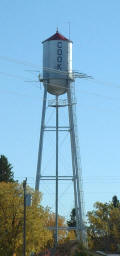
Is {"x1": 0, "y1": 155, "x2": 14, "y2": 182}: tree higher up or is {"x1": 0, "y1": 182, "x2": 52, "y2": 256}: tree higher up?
{"x1": 0, "y1": 155, "x2": 14, "y2": 182}: tree

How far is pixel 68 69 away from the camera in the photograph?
65625 mm

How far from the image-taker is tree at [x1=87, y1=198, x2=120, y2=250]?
3278 inches

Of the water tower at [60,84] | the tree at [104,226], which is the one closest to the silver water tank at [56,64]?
the water tower at [60,84]

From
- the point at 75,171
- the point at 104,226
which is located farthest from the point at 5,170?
the point at 75,171

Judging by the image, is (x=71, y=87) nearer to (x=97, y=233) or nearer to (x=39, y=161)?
(x=39, y=161)

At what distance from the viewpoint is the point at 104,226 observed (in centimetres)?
8419

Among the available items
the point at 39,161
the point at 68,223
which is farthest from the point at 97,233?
the point at 39,161

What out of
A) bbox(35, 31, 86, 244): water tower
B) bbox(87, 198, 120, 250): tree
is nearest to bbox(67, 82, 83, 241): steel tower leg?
bbox(35, 31, 86, 244): water tower

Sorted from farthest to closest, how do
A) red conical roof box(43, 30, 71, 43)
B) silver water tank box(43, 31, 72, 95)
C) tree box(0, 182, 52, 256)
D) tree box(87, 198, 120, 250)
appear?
tree box(87, 198, 120, 250), red conical roof box(43, 30, 71, 43), silver water tank box(43, 31, 72, 95), tree box(0, 182, 52, 256)

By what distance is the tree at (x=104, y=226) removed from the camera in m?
83.2

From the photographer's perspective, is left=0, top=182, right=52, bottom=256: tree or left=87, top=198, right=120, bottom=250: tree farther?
left=87, top=198, right=120, bottom=250: tree

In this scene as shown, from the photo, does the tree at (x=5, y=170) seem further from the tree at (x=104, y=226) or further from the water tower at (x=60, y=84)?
the water tower at (x=60, y=84)

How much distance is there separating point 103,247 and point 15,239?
986 inches

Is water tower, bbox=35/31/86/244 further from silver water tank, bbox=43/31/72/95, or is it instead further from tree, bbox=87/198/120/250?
tree, bbox=87/198/120/250
